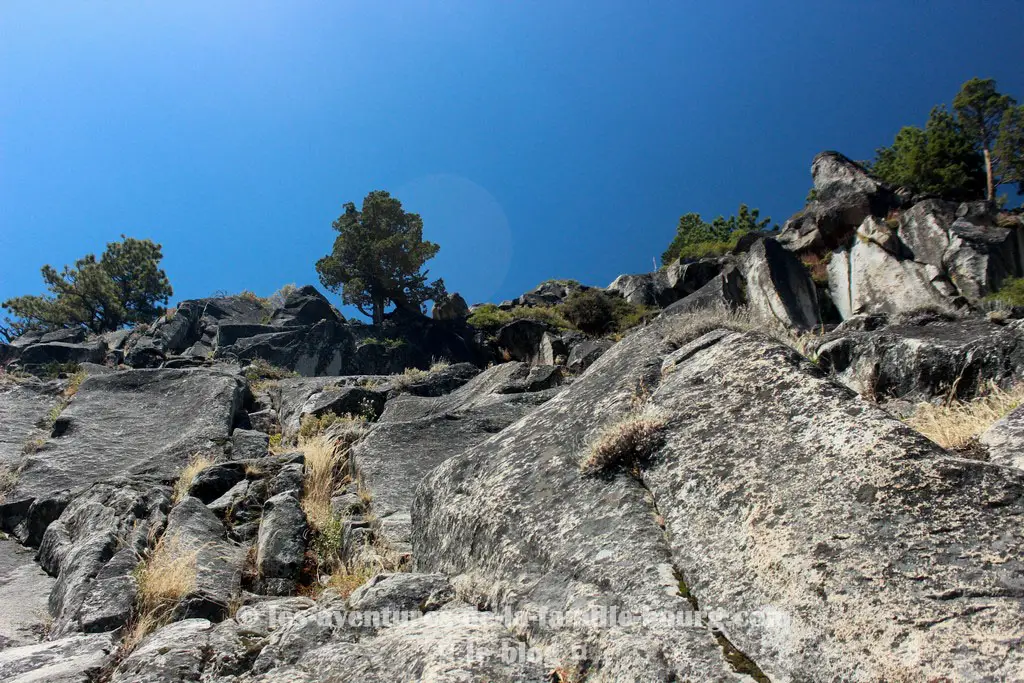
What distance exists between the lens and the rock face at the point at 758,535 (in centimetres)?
295

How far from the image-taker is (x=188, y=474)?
30.7ft

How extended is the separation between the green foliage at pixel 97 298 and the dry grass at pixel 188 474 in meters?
43.6

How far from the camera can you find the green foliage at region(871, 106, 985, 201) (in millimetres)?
47344

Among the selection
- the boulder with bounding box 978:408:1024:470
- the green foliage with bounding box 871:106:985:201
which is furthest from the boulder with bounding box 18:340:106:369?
the green foliage with bounding box 871:106:985:201

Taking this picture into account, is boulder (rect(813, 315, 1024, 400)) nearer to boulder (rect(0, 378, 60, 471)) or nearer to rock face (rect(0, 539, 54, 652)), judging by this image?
rock face (rect(0, 539, 54, 652))

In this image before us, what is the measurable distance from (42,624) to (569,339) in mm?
25628

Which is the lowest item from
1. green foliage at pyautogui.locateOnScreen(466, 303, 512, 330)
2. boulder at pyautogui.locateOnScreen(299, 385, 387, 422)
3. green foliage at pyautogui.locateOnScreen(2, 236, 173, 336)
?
boulder at pyautogui.locateOnScreen(299, 385, 387, 422)

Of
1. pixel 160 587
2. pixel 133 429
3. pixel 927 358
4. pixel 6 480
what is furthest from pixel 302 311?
pixel 927 358

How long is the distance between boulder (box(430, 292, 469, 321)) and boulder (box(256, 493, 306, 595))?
36.1 metres

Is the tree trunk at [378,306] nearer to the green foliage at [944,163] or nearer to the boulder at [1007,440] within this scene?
the green foliage at [944,163]

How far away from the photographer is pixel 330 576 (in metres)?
6.38

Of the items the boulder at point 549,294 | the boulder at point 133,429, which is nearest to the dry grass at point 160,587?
the boulder at point 133,429

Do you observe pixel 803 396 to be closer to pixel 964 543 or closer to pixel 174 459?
pixel 964 543

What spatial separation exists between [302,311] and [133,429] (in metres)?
28.1
